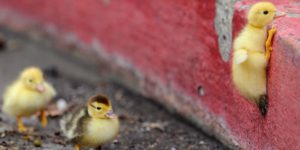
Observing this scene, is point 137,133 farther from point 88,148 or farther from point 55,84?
point 55,84

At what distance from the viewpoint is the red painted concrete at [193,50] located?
4.76 metres

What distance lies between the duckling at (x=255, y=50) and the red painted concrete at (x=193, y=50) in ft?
0.26

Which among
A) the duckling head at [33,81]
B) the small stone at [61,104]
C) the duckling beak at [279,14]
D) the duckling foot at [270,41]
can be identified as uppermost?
the duckling beak at [279,14]

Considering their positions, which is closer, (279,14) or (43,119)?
(279,14)

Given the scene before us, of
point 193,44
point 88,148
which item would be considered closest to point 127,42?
point 193,44

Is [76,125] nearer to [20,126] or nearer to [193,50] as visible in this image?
[20,126]

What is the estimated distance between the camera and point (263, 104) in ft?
16.7

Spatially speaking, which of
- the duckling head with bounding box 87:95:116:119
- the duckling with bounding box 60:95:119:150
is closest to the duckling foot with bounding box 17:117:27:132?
the duckling with bounding box 60:95:119:150

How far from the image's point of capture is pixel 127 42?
7832 mm

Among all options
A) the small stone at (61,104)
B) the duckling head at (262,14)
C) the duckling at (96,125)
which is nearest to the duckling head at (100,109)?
the duckling at (96,125)

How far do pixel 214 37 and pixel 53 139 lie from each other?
61.5 inches

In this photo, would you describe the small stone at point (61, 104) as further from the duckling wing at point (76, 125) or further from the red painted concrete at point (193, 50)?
the duckling wing at point (76, 125)

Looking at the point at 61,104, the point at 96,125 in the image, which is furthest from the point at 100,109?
the point at 61,104

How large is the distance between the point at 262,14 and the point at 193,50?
1595 millimetres
